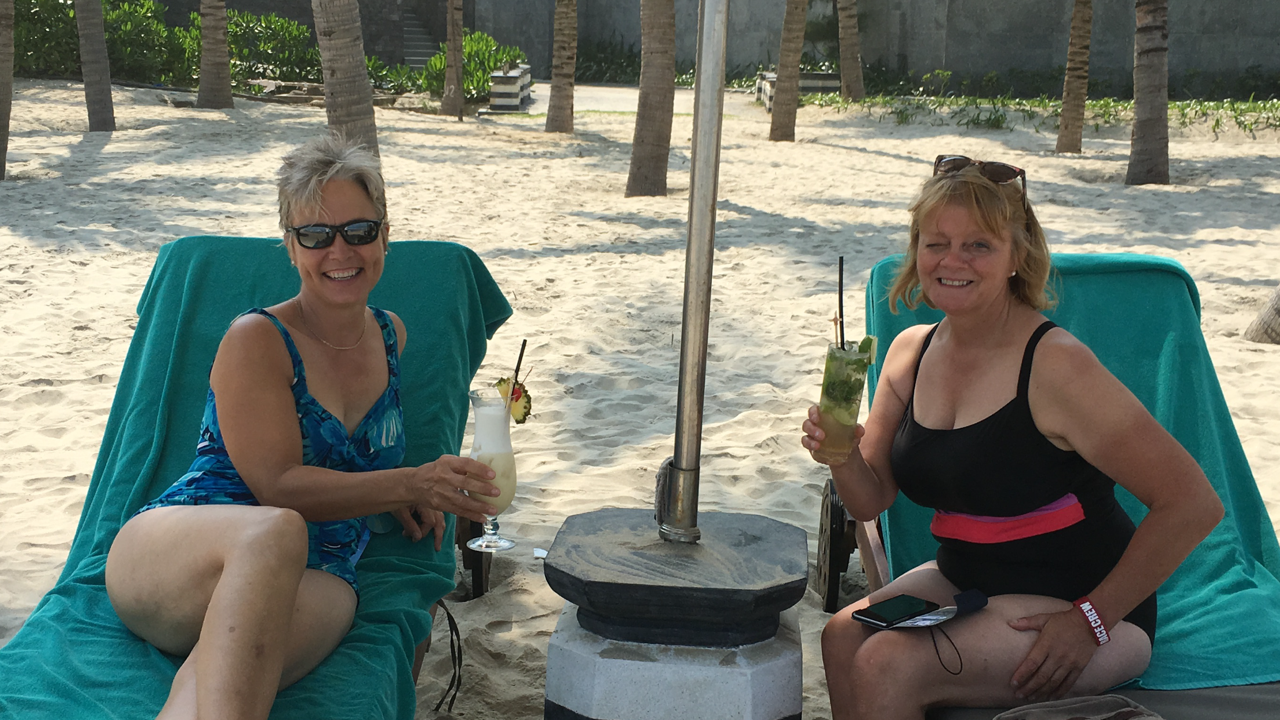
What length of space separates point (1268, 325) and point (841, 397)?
4.70 metres

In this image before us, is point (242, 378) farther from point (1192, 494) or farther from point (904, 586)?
point (1192, 494)

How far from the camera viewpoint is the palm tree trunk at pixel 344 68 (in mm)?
7504

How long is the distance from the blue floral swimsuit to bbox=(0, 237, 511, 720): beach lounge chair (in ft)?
0.51

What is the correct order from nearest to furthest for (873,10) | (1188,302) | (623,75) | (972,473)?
(972,473) → (1188,302) → (873,10) → (623,75)

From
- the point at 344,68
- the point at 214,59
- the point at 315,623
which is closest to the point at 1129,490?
the point at 315,623

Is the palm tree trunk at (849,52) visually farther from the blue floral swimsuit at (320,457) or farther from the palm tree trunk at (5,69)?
the blue floral swimsuit at (320,457)

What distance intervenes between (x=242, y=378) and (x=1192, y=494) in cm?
200

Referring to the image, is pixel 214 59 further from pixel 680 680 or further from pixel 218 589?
pixel 680 680

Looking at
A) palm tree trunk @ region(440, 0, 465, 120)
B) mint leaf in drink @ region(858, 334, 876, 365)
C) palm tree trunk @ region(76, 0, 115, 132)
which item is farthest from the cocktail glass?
palm tree trunk @ region(440, 0, 465, 120)

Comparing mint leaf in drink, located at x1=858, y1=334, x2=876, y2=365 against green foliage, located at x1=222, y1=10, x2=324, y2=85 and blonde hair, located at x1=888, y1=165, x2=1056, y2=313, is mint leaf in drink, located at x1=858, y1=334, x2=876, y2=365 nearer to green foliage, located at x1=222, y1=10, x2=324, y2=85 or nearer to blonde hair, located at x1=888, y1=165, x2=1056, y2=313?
blonde hair, located at x1=888, y1=165, x2=1056, y2=313

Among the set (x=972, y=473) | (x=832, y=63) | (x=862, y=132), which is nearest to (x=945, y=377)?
(x=972, y=473)

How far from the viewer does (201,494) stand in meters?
2.44

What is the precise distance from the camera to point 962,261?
2.35m

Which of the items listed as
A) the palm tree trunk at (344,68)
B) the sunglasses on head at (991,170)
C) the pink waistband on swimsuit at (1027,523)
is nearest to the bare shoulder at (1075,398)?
the pink waistband on swimsuit at (1027,523)
